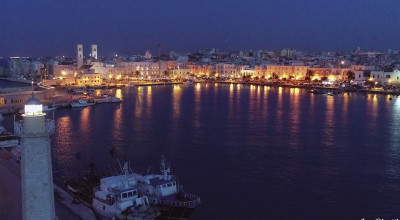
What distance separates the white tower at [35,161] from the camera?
2.73 m

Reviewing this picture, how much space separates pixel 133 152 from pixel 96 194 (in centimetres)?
288

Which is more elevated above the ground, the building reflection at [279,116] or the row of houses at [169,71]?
the row of houses at [169,71]

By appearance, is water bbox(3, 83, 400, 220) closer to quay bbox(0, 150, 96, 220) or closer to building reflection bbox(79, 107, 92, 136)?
building reflection bbox(79, 107, 92, 136)

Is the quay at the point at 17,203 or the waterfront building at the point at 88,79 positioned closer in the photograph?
the quay at the point at 17,203

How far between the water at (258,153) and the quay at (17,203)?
99 centimetres

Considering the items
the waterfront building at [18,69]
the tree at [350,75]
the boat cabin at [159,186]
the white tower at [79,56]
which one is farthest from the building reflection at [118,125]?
the tree at [350,75]

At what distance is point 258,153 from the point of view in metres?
7.65

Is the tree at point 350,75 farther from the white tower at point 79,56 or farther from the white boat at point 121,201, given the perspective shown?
the white boat at point 121,201

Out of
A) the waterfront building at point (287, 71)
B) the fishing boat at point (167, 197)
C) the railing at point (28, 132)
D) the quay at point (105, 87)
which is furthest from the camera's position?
the waterfront building at point (287, 71)

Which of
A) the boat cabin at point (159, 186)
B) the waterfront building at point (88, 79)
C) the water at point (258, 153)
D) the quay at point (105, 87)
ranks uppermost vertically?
the waterfront building at point (88, 79)

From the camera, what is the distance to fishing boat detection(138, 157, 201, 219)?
14.7 ft

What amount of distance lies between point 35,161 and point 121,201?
177 cm

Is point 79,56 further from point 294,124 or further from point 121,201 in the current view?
point 121,201

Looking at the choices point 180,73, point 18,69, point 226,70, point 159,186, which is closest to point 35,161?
point 159,186
